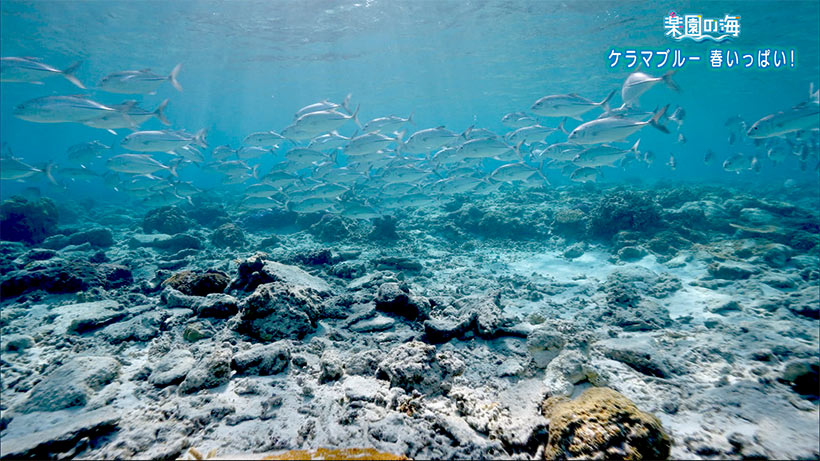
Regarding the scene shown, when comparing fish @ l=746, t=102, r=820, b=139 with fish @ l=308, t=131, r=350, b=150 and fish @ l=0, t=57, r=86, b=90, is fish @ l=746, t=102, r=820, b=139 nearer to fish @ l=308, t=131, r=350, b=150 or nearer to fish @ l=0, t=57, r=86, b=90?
fish @ l=308, t=131, r=350, b=150

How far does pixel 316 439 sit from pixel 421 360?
103 centimetres

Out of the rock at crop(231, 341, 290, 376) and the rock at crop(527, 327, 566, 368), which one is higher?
the rock at crop(527, 327, 566, 368)

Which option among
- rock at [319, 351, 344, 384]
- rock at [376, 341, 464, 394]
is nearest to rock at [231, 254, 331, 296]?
rock at [319, 351, 344, 384]

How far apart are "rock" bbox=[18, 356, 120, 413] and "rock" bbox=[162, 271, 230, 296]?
1934 millimetres

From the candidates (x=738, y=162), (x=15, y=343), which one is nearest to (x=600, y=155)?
(x=738, y=162)

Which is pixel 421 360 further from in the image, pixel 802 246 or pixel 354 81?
pixel 354 81

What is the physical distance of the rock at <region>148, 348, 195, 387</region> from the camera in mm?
2887

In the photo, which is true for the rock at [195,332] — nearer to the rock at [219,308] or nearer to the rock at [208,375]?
the rock at [219,308]

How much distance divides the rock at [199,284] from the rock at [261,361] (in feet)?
7.96

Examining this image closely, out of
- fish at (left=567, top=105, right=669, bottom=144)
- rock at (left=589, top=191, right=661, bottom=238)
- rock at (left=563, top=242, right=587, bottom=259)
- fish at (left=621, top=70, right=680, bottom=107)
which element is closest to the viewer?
fish at (left=567, top=105, right=669, bottom=144)

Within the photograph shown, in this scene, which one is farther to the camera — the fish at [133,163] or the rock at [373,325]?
the fish at [133,163]

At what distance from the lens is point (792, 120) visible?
7.86 metres

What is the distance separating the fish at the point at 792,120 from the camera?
7805 millimetres

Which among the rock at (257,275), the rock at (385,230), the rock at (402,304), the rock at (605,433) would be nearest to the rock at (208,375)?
the rock at (257,275)
